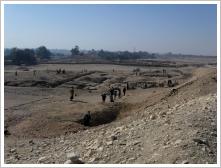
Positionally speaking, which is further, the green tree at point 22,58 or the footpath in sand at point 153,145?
the green tree at point 22,58

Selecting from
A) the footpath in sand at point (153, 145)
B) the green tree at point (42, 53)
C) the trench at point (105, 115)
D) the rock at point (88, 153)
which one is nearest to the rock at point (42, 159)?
the footpath in sand at point (153, 145)

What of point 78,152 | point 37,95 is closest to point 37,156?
point 78,152

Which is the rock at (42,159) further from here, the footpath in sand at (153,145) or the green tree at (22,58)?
the green tree at (22,58)

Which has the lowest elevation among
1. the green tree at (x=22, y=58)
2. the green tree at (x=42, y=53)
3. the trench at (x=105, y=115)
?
the trench at (x=105, y=115)

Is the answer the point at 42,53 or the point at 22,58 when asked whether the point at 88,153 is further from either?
the point at 42,53

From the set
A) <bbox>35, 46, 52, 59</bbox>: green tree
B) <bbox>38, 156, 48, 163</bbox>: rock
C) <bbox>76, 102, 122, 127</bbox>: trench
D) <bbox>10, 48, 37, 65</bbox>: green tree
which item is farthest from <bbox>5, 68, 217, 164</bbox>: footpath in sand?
<bbox>35, 46, 52, 59</bbox>: green tree

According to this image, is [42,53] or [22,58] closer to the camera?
[22,58]

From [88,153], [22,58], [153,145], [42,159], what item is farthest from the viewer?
[22,58]

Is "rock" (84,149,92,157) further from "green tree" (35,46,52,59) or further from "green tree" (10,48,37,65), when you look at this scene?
"green tree" (35,46,52,59)

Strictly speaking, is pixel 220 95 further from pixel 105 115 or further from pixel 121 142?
pixel 105 115

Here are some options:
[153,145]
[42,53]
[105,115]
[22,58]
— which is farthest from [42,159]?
[42,53]

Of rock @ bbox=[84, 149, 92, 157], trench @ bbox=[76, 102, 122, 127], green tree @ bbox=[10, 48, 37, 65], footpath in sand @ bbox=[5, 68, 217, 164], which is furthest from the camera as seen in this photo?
green tree @ bbox=[10, 48, 37, 65]

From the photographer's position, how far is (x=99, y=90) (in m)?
40.5

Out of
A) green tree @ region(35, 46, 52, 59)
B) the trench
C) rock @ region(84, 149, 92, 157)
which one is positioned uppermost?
green tree @ region(35, 46, 52, 59)
